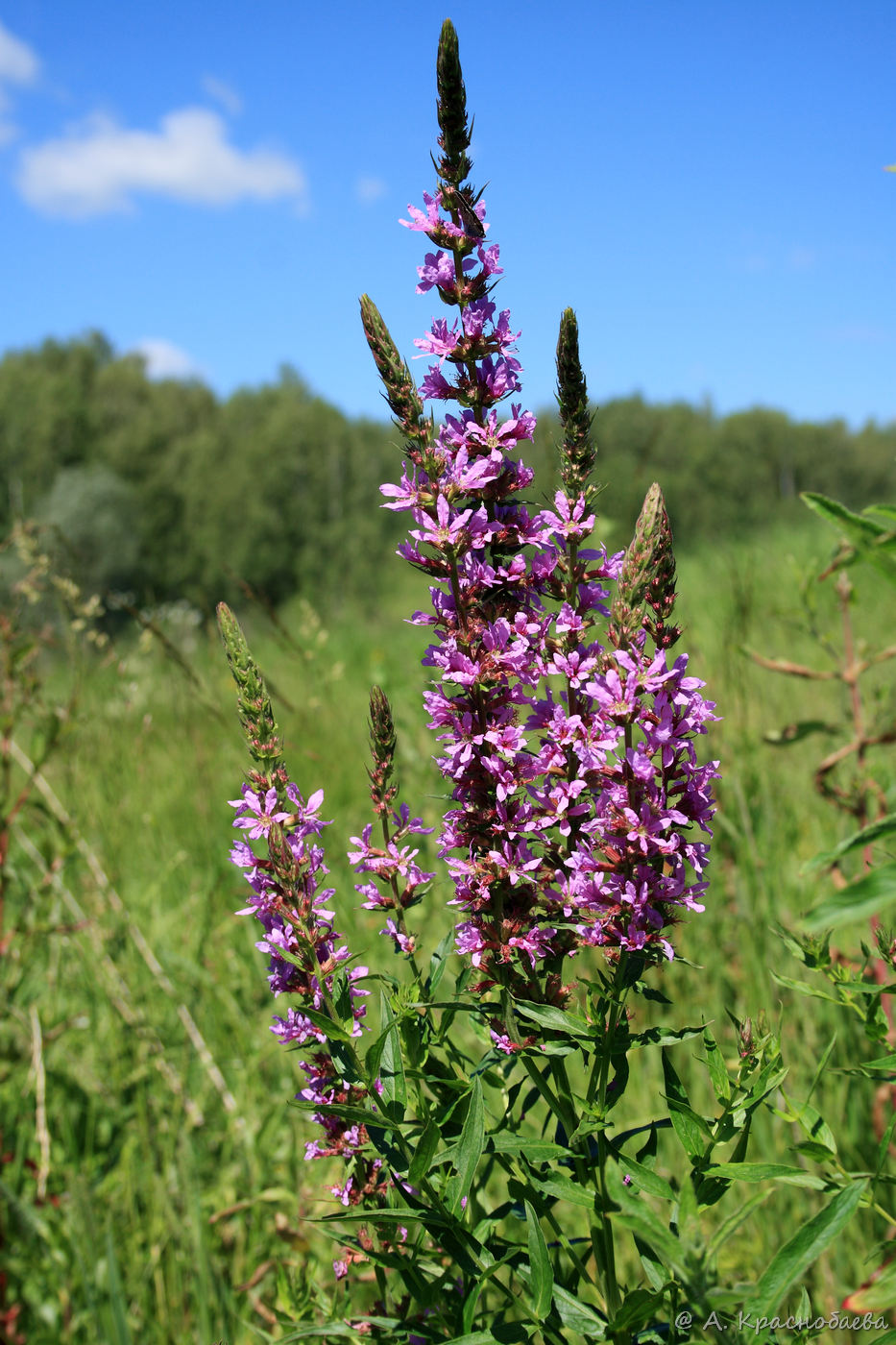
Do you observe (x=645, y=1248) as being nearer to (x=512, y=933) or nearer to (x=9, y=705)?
(x=512, y=933)

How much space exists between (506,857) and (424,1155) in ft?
1.23

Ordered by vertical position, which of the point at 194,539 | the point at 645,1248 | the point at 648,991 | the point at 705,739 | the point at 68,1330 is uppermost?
the point at 194,539

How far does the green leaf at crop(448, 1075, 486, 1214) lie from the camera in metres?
1.08

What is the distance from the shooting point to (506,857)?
47.7 inches

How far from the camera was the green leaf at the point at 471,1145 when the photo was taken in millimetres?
1080

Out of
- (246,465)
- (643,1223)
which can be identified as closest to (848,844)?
(643,1223)

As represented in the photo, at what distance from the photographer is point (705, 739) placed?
3936 mm

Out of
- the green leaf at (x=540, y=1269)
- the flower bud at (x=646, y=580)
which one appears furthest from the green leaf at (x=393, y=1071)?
the flower bud at (x=646, y=580)

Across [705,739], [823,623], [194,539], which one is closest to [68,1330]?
[705,739]

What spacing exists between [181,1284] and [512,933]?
1853 millimetres

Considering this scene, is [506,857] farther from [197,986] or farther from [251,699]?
[197,986]

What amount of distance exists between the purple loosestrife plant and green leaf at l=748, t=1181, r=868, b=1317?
7 cm

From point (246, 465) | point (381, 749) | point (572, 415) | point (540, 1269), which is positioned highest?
point (246, 465)

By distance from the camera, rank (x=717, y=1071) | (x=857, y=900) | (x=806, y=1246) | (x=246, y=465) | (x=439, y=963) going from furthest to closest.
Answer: (x=246, y=465) → (x=439, y=963) → (x=717, y=1071) → (x=806, y=1246) → (x=857, y=900)
